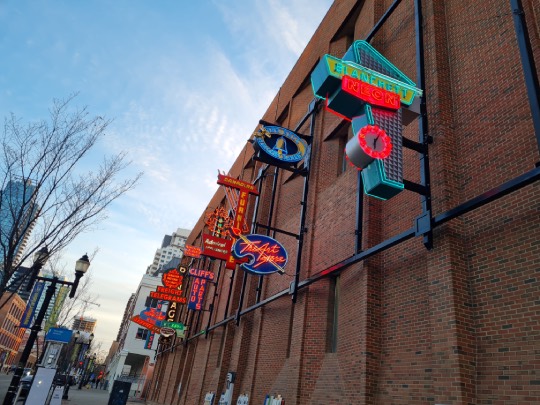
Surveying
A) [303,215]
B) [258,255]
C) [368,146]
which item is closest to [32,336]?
[258,255]

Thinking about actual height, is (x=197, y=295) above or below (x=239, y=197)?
below

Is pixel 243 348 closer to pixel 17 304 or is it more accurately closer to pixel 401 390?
pixel 401 390

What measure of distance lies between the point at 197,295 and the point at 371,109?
71.1 feet

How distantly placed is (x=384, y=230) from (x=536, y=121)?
192 inches

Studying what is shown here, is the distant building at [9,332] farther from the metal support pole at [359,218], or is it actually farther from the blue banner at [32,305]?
the metal support pole at [359,218]

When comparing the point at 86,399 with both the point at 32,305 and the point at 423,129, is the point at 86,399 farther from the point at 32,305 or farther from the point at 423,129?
the point at 423,129

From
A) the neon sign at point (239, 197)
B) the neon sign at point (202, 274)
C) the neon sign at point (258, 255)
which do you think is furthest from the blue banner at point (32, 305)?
the neon sign at point (258, 255)

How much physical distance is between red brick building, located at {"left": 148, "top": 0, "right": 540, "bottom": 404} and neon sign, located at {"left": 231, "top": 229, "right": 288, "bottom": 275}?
3.56 feet

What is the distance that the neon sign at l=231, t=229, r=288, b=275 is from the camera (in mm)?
12977

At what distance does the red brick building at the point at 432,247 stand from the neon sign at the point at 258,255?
1086mm

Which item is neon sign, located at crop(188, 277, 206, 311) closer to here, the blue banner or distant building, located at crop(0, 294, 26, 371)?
the blue banner

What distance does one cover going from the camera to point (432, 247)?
25.8 ft

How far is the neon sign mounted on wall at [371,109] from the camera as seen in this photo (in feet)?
25.2

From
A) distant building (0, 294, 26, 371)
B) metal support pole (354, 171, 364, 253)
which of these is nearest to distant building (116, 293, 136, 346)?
distant building (0, 294, 26, 371)
